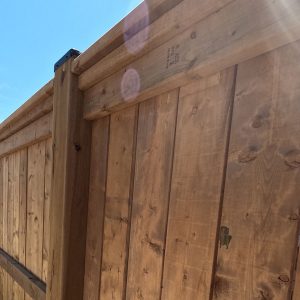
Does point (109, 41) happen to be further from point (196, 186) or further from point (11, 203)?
point (11, 203)

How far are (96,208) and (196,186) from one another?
23.4 inches

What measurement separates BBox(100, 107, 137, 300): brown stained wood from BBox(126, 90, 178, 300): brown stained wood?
0.04 m

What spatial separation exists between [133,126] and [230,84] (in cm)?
43

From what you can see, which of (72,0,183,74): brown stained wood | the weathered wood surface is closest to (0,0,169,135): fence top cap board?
(72,0,183,74): brown stained wood

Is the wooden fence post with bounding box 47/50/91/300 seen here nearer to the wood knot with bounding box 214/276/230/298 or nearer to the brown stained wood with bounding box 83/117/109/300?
the brown stained wood with bounding box 83/117/109/300

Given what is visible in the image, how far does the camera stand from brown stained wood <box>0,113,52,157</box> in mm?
1718

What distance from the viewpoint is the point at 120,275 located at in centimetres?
107

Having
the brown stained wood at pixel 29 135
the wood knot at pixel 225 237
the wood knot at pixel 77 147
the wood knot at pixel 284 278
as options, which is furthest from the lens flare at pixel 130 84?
the brown stained wood at pixel 29 135

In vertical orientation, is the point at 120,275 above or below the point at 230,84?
below

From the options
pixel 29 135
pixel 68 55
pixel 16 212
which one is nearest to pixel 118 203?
pixel 68 55

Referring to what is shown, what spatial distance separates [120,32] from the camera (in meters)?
0.99

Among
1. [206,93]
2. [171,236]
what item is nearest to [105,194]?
[171,236]

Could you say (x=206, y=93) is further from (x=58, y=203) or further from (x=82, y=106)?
(x=58, y=203)

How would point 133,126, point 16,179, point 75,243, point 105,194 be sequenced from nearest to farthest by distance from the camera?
point 133,126 → point 105,194 → point 75,243 → point 16,179
